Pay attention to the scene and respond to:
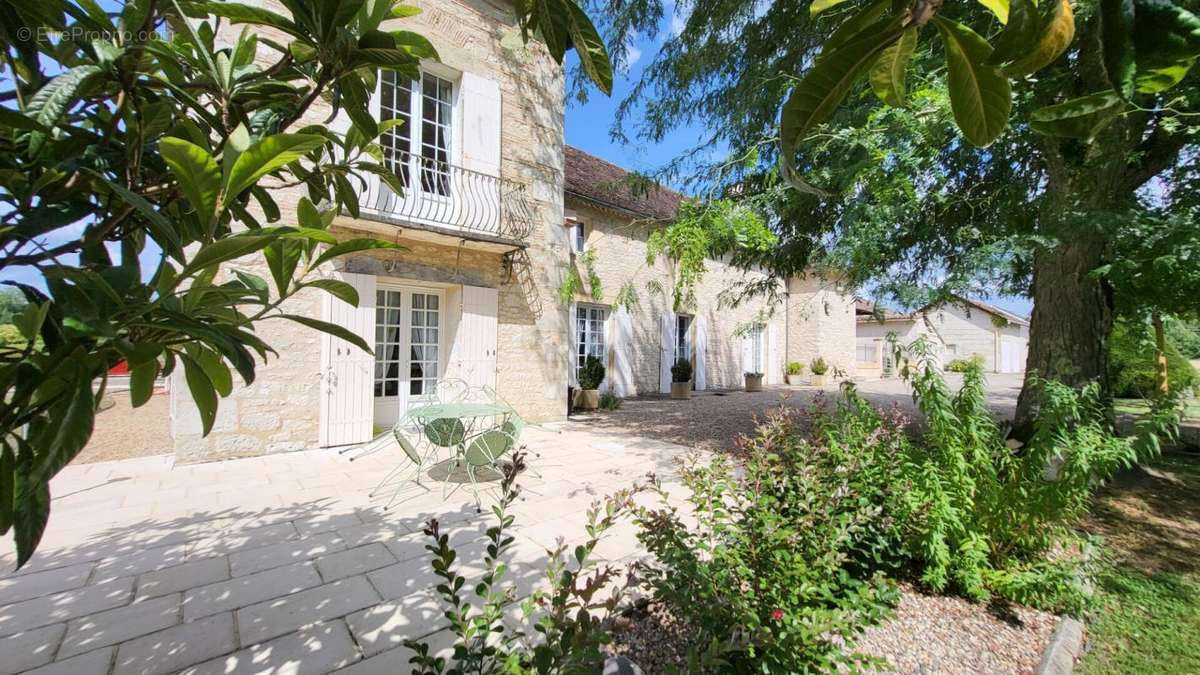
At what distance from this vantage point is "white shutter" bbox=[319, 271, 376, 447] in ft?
18.8

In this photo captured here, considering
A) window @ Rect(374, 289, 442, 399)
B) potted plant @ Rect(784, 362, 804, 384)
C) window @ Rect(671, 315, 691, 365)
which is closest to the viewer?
window @ Rect(374, 289, 442, 399)

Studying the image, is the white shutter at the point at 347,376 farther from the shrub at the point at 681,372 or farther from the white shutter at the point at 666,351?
the white shutter at the point at 666,351

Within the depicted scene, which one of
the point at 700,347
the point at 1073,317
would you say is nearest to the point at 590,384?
the point at 700,347

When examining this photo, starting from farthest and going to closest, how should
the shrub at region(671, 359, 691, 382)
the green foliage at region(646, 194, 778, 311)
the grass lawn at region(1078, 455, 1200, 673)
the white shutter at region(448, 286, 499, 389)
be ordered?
the shrub at region(671, 359, 691, 382)
the white shutter at region(448, 286, 499, 389)
the green foliage at region(646, 194, 778, 311)
the grass lawn at region(1078, 455, 1200, 673)

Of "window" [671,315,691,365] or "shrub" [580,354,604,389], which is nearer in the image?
"shrub" [580,354,604,389]

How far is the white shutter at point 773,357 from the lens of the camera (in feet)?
54.0

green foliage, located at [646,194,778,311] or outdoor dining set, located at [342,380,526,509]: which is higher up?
green foliage, located at [646,194,778,311]

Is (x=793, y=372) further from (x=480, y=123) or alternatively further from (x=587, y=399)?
(x=480, y=123)

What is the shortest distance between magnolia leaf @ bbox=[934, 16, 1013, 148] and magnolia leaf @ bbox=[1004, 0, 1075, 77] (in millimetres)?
33

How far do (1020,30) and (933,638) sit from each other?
8.74 feet

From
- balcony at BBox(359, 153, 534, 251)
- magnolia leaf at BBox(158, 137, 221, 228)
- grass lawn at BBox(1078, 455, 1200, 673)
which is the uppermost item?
balcony at BBox(359, 153, 534, 251)

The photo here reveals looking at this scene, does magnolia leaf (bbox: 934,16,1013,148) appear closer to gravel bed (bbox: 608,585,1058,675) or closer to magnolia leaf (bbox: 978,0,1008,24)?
magnolia leaf (bbox: 978,0,1008,24)

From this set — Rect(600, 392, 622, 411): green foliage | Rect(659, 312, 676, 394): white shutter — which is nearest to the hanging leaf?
Rect(600, 392, 622, 411): green foliage

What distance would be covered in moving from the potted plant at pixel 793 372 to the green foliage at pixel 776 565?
1517 cm
